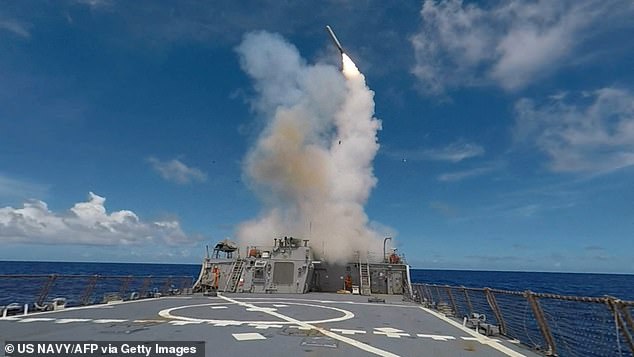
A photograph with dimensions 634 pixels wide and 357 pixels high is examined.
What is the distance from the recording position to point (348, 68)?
25828 mm

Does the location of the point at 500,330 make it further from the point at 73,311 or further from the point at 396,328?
the point at 73,311

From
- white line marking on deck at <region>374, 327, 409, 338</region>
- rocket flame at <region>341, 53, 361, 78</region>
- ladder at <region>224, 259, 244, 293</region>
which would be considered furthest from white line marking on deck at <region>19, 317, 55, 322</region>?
rocket flame at <region>341, 53, 361, 78</region>

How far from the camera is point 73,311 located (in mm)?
12172

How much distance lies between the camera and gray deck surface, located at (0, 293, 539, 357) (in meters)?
7.71

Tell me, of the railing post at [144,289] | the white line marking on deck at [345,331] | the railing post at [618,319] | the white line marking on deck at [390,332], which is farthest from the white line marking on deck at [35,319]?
the railing post at [618,319]

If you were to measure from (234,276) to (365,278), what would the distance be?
689cm

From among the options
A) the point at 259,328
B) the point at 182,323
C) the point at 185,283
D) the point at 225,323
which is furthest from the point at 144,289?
the point at 259,328

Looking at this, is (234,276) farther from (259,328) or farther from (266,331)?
(266,331)

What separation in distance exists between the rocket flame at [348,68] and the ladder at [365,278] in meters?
10.7

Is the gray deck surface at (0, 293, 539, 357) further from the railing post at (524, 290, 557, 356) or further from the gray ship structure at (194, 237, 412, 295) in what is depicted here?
the gray ship structure at (194, 237, 412, 295)

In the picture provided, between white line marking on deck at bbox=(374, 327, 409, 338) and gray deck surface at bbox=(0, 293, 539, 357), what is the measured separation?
21 millimetres

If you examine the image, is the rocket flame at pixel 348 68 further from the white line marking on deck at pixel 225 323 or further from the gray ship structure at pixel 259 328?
the white line marking on deck at pixel 225 323

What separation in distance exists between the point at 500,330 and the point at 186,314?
25.6 ft

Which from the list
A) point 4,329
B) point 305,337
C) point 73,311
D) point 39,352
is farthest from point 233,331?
point 73,311
